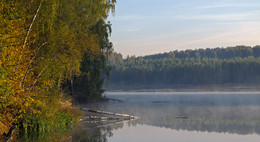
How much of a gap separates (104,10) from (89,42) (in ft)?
37.7

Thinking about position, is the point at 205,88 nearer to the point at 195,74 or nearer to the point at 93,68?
the point at 195,74

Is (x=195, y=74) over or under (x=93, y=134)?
over

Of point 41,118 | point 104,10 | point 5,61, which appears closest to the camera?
point 5,61

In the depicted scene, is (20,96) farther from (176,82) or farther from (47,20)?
(176,82)

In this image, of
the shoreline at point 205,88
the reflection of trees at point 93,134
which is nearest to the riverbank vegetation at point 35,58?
the reflection of trees at point 93,134

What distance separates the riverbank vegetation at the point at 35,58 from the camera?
17266mm

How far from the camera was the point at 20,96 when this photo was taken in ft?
59.7

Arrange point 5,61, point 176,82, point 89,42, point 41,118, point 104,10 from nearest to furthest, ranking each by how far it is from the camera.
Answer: point 5,61 < point 41,118 < point 89,42 < point 104,10 < point 176,82

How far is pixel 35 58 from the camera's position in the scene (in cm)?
2184

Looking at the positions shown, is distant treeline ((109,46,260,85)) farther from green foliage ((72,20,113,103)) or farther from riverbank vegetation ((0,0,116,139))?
riverbank vegetation ((0,0,116,139))

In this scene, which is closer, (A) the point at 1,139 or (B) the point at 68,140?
(A) the point at 1,139

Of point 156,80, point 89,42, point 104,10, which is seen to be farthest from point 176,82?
point 89,42

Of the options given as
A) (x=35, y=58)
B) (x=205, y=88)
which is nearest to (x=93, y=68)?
(x=35, y=58)

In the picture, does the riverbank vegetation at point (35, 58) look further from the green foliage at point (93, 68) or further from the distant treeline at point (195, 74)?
the distant treeline at point (195, 74)
